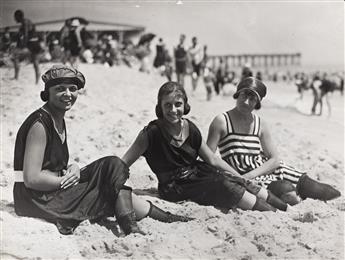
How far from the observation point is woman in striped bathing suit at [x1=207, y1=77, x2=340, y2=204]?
319 cm

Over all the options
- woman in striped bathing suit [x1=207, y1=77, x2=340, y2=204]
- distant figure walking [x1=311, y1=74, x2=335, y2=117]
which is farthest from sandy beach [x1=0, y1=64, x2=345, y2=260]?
distant figure walking [x1=311, y1=74, x2=335, y2=117]

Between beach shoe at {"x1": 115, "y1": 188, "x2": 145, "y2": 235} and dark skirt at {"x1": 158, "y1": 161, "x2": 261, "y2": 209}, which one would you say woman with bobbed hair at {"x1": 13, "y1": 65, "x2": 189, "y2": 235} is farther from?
dark skirt at {"x1": 158, "y1": 161, "x2": 261, "y2": 209}

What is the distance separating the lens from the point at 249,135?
3.27 metres

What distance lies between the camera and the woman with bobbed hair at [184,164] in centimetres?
284

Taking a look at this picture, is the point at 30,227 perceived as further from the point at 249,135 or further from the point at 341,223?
the point at 341,223

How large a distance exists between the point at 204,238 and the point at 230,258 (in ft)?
0.69

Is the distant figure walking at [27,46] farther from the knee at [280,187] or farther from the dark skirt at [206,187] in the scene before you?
the knee at [280,187]

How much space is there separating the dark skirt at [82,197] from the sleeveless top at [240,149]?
1035 mm

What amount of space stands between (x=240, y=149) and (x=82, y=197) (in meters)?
1.31

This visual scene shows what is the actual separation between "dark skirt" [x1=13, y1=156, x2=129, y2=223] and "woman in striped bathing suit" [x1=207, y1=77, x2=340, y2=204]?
0.99 m

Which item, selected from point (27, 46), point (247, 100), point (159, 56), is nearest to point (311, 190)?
point (247, 100)

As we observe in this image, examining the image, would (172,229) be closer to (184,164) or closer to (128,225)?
(128,225)

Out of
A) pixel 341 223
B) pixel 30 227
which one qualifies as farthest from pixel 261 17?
pixel 30 227

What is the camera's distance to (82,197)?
244cm
